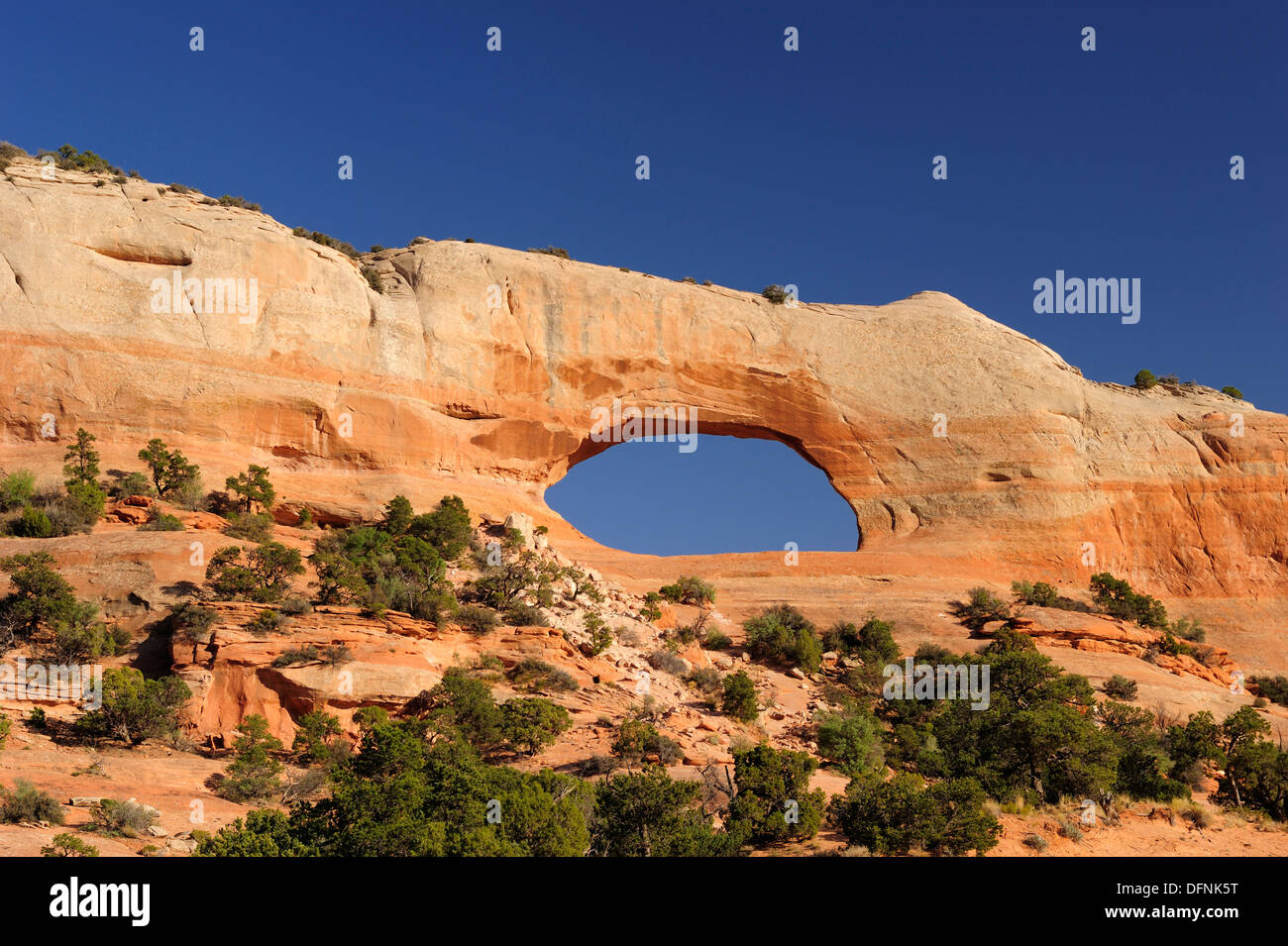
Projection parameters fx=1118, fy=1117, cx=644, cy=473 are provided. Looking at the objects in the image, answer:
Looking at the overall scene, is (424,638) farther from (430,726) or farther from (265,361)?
(265,361)

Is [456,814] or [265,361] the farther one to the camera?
[265,361]

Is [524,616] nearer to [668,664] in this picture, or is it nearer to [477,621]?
[477,621]
